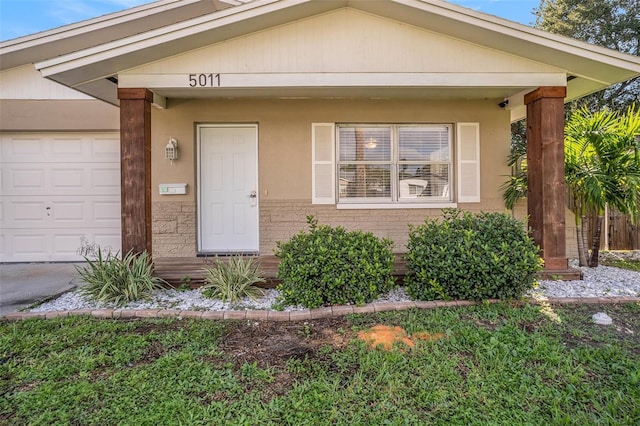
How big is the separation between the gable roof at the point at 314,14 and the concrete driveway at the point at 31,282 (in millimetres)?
2766

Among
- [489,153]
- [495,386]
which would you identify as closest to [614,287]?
[489,153]

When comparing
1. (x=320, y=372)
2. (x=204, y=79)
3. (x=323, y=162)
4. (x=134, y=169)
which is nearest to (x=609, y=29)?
(x=323, y=162)

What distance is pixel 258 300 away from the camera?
4344mm

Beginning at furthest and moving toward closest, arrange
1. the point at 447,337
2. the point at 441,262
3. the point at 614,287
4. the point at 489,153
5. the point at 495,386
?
the point at 489,153
the point at 614,287
the point at 441,262
the point at 447,337
the point at 495,386

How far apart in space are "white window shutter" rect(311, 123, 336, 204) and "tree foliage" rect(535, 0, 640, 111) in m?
12.1

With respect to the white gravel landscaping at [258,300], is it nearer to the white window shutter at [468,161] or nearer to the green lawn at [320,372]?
the green lawn at [320,372]

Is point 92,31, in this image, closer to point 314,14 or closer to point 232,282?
point 314,14

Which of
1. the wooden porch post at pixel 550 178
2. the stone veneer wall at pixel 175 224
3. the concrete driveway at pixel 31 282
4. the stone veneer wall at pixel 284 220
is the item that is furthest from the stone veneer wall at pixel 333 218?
the concrete driveway at pixel 31 282

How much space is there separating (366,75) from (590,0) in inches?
589

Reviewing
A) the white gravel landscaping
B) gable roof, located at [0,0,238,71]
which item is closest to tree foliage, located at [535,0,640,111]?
the white gravel landscaping

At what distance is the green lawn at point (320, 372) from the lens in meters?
2.21

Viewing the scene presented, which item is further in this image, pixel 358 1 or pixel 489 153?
pixel 489 153

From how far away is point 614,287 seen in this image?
15.5 feet

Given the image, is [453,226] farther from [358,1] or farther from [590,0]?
[590,0]
